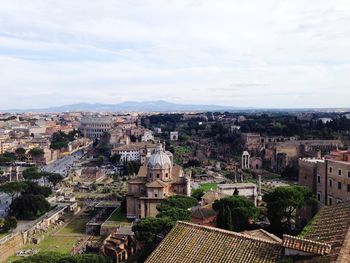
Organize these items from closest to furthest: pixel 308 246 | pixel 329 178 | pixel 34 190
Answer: pixel 308 246, pixel 329 178, pixel 34 190

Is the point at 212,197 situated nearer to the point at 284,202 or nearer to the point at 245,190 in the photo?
the point at 245,190

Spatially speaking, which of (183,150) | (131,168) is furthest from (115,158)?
(131,168)

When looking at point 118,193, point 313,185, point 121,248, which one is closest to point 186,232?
point 121,248

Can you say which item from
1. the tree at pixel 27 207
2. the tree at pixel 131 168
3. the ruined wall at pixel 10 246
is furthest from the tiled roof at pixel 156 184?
the tree at pixel 131 168

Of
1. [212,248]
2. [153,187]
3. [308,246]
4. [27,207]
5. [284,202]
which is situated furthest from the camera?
[27,207]

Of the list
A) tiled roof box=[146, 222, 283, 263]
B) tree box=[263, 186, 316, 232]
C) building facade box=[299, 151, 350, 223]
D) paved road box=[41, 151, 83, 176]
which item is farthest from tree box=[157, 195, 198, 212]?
paved road box=[41, 151, 83, 176]

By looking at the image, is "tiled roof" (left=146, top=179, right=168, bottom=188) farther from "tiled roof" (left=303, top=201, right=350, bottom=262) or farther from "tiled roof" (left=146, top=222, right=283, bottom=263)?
"tiled roof" (left=146, top=222, right=283, bottom=263)

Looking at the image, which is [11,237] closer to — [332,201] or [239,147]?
[332,201]
